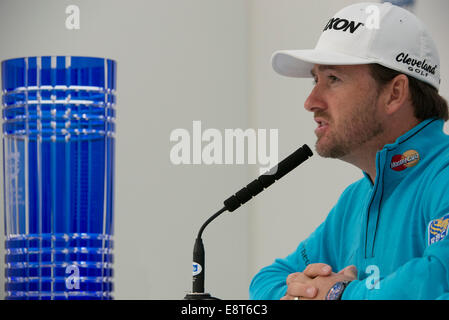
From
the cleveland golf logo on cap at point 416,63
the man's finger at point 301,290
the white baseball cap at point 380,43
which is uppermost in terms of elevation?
the white baseball cap at point 380,43

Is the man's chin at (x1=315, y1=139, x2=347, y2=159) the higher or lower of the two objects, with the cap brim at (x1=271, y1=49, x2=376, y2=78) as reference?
lower

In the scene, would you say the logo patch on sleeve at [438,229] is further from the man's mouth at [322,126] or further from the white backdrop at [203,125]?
the white backdrop at [203,125]

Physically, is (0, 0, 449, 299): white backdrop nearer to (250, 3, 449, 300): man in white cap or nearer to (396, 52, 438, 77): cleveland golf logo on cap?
(250, 3, 449, 300): man in white cap

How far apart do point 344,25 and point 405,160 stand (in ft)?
0.97

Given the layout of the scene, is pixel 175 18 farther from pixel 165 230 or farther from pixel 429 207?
pixel 429 207

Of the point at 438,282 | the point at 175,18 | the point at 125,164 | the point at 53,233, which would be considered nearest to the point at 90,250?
the point at 53,233

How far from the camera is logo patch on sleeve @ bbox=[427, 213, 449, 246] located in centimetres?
122

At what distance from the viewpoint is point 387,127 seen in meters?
1.54

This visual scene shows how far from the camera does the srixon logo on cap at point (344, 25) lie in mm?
1490

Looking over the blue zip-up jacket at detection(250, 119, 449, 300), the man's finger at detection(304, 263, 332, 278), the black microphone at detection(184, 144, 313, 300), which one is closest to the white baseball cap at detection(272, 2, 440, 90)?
the blue zip-up jacket at detection(250, 119, 449, 300)

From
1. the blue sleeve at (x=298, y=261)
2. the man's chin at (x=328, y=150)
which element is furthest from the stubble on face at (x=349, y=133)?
the blue sleeve at (x=298, y=261)

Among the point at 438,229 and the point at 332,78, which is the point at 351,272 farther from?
the point at 332,78

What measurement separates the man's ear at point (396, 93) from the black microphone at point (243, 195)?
13.1 inches

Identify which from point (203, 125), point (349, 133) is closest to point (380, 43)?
point (349, 133)
